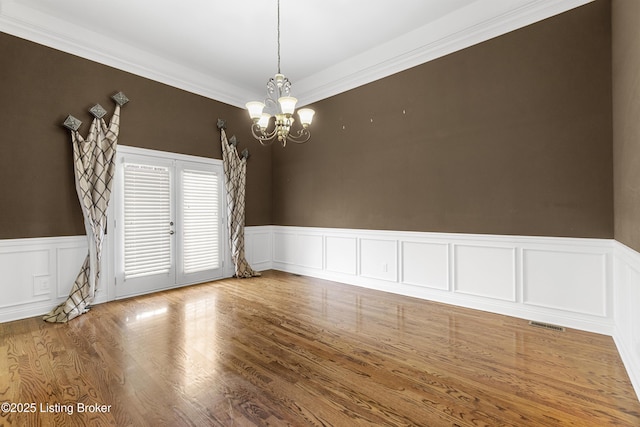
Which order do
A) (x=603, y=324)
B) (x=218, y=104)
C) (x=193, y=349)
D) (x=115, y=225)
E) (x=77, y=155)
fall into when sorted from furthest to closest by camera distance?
(x=218, y=104) < (x=115, y=225) < (x=77, y=155) < (x=603, y=324) < (x=193, y=349)

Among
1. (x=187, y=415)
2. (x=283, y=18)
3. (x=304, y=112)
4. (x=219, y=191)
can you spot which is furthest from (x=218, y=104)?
(x=187, y=415)

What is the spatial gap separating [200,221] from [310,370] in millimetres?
3699

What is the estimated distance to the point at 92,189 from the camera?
4047 mm

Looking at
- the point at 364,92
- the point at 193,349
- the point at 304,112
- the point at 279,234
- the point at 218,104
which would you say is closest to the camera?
the point at 193,349

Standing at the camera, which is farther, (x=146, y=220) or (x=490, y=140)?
(x=146, y=220)

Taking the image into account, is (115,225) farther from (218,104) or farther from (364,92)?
(364,92)

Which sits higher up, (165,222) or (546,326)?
(165,222)

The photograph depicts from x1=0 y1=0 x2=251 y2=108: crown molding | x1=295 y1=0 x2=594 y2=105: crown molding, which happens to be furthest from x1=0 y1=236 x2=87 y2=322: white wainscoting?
x1=295 y1=0 x2=594 y2=105: crown molding

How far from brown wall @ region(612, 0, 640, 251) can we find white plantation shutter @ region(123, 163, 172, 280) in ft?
17.7

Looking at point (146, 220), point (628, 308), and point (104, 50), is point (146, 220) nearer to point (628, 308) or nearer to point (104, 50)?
point (104, 50)

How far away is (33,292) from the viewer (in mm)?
3721

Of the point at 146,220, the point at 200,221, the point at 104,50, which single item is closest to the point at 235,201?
the point at 200,221

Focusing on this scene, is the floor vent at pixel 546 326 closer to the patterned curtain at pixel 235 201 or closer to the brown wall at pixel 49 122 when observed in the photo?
the patterned curtain at pixel 235 201

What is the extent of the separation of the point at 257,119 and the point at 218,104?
2.77 meters
